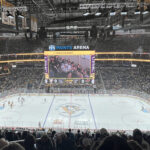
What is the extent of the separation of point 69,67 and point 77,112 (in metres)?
7.09

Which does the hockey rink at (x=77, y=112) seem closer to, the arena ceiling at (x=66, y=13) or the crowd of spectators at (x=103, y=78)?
the crowd of spectators at (x=103, y=78)

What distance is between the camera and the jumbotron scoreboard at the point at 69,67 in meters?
21.0

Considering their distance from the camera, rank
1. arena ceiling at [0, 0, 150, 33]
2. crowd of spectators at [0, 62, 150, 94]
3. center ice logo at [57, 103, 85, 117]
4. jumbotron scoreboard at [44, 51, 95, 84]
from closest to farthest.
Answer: arena ceiling at [0, 0, 150, 33], center ice logo at [57, 103, 85, 117], jumbotron scoreboard at [44, 51, 95, 84], crowd of spectators at [0, 62, 150, 94]

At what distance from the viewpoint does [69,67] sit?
840 inches

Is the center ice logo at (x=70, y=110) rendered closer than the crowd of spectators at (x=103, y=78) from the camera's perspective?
Yes

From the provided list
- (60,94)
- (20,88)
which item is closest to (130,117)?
(60,94)

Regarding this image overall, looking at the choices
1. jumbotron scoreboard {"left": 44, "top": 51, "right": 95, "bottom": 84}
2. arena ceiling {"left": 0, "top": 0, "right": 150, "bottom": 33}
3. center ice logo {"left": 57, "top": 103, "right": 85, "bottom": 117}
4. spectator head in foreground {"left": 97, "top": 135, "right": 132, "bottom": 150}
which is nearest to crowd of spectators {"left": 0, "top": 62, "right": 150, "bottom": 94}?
jumbotron scoreboard {"left": 44, "top": 51, "right": 95, "bottom": 84}

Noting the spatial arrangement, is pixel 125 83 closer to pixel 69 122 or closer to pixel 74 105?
pixel 74 105

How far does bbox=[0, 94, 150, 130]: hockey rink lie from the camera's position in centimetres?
1365

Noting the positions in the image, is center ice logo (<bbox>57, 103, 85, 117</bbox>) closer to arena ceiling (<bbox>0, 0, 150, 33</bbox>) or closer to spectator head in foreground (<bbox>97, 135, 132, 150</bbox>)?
arena ceiling (<bbox>0, 0, 150, 33</bbox>)

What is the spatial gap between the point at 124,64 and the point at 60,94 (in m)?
16.4

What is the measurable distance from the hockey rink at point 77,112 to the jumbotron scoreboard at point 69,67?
294 centimetres

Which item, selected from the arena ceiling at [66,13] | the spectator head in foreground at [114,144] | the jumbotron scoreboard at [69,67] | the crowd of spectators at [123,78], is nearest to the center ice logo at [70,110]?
the jumbotron scoreboard at [69,67]

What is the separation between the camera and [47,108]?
59.5 ft
